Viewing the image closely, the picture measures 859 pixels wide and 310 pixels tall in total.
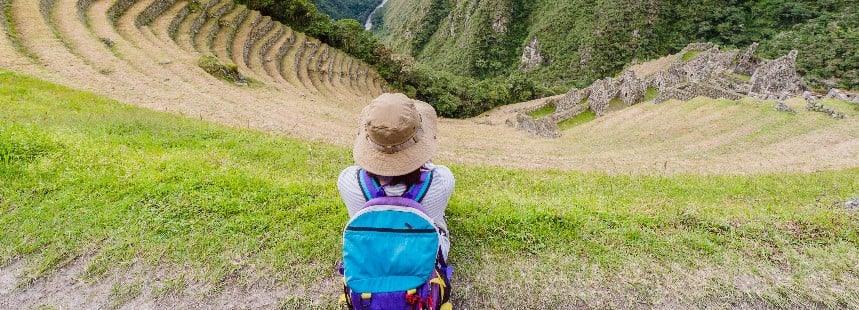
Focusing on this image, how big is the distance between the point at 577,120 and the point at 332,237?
28007mm

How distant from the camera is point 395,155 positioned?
263 cm

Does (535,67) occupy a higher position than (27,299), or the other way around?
(27,299)

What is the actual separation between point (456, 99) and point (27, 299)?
35013 mm

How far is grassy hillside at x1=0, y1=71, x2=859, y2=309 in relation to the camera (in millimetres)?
3470

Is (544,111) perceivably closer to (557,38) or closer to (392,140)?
(392,140)

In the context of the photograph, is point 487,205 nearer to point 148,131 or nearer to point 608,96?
point 148,131

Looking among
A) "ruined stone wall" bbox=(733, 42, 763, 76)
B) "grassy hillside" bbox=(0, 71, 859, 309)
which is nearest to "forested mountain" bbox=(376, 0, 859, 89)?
"ruined stone wall" bbox=(733, 42, 763, 76)

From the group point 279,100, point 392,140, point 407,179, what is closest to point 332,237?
point 407,179

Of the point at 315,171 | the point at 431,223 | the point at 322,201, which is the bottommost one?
the point at 315,171

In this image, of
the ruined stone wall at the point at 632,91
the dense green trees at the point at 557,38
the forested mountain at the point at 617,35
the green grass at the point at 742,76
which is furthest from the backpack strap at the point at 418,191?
the forested mountain at the point at 617,35

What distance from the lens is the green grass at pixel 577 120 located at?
28891 millimetres

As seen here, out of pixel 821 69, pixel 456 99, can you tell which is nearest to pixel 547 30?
pixel 821 69

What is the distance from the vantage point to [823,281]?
3.51m

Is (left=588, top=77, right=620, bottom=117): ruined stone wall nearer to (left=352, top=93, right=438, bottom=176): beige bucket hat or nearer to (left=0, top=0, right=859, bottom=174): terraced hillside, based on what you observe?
(left=0, top=0, right=859, bottom=174): terraced hillside
